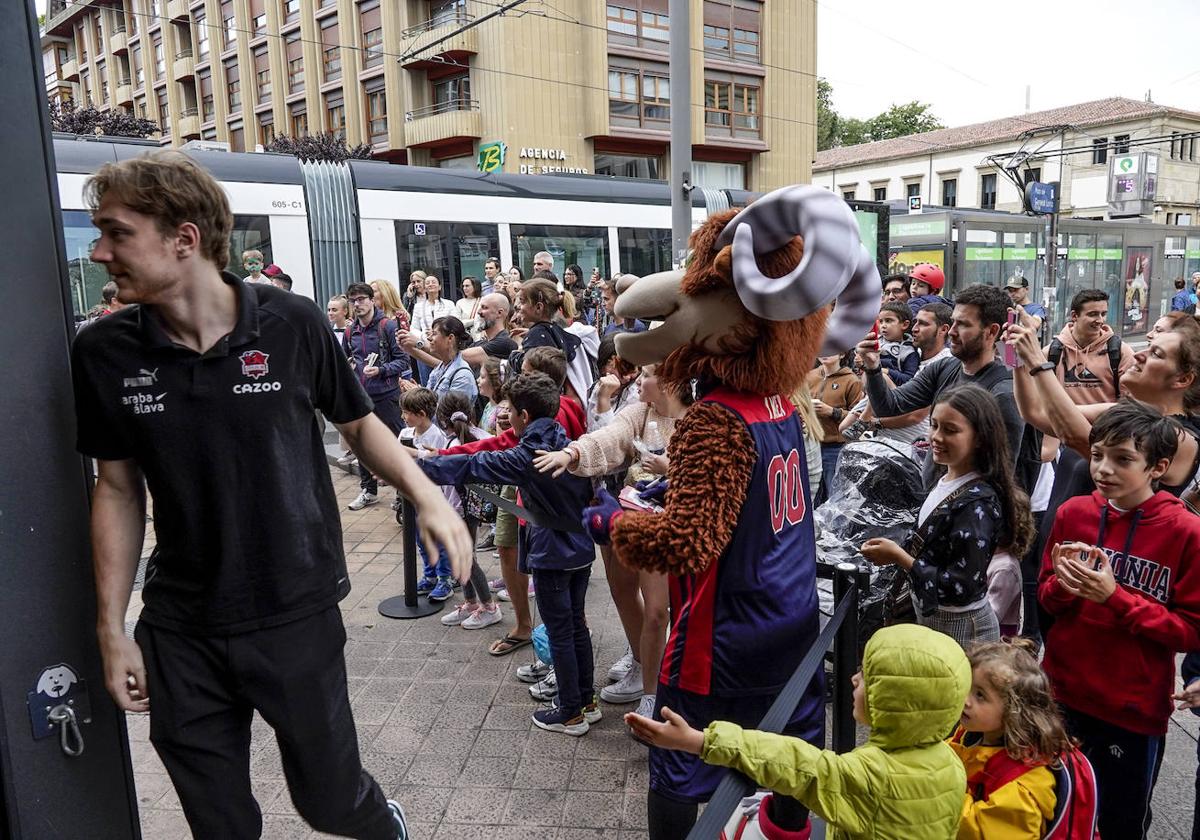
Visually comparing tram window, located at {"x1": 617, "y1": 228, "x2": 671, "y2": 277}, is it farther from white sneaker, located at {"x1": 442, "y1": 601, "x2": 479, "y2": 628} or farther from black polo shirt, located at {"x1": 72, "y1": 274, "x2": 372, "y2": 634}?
black polo shirt, located at {"x1": 72, "y1": 274, "x2": 372, "y2": 634}

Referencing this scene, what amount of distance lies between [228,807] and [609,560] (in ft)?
7.26

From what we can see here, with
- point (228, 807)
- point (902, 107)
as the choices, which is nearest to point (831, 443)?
point (228, 807)

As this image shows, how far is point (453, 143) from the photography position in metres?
31.6

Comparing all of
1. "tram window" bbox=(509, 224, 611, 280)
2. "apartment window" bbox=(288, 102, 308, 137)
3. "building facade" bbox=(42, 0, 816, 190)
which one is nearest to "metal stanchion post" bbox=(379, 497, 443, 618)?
"tram window" bbox=(509, 224, 611, 280)

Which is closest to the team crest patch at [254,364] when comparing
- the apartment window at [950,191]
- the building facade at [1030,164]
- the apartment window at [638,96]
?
the apartment window at [638,96]

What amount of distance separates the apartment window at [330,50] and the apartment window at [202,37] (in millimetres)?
9213

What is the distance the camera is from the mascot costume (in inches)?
86.0

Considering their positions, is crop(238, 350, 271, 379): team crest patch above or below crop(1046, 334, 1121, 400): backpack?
above

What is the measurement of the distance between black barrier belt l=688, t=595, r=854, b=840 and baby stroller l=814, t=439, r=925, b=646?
1.04m

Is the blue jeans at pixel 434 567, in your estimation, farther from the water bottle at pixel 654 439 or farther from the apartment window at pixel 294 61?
the apartment window at pixel 294 61

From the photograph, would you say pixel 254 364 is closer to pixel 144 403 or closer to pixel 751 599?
pixel 144 403

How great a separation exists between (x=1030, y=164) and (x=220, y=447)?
5193 centimetres

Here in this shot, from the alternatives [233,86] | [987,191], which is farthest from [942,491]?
[987,191]

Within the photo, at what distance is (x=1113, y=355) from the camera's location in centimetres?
488
